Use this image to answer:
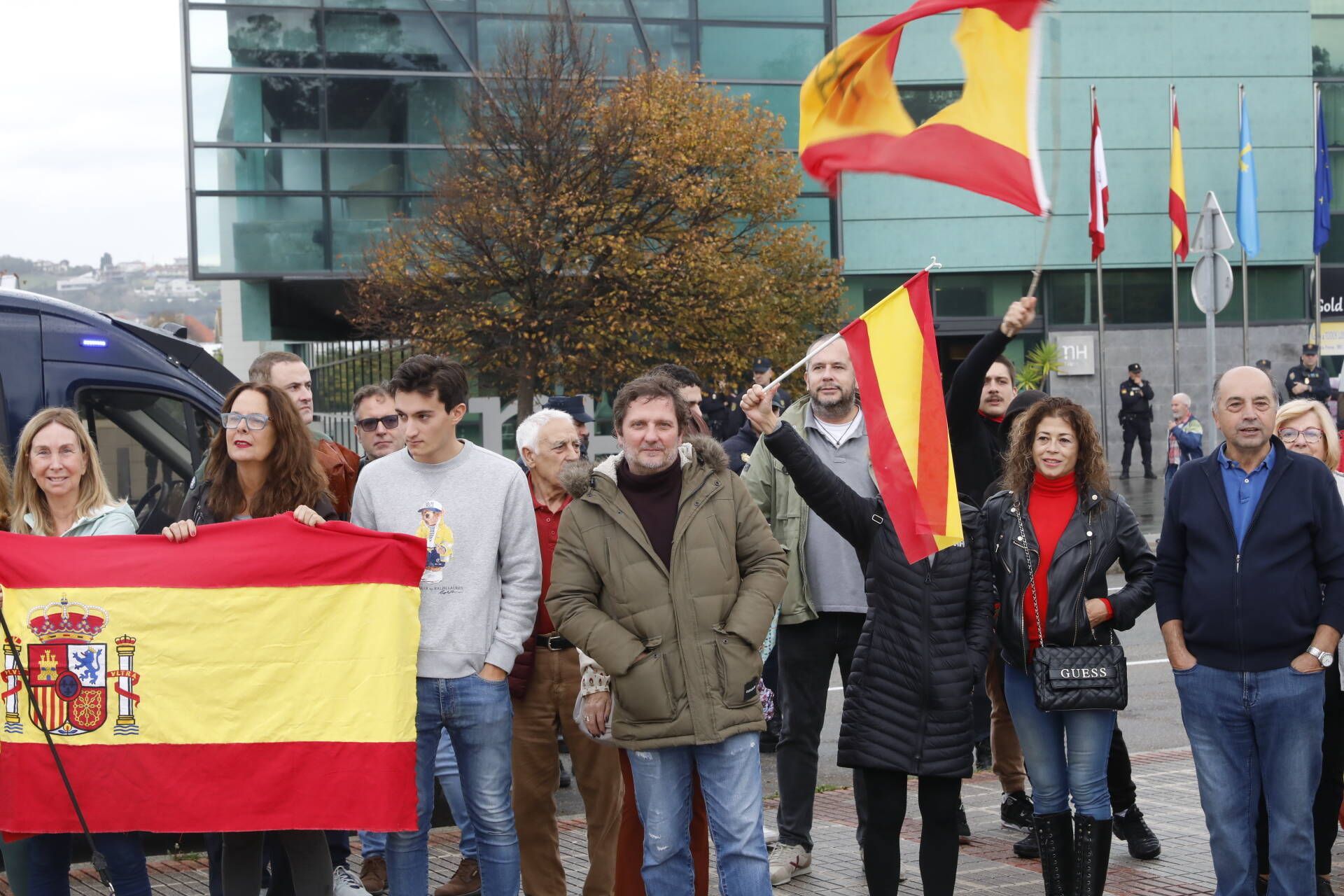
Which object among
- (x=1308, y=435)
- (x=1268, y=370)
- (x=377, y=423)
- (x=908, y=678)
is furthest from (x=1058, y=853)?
(x=1268, y=370)

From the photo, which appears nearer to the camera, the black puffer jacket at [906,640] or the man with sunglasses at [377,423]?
the black puffer jacket at [906,640]

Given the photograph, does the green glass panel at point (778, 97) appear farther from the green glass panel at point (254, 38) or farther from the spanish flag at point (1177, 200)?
the green glass panel at point (254, 38)

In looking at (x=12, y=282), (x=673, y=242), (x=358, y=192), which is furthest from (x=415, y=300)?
(x=12, y=282)

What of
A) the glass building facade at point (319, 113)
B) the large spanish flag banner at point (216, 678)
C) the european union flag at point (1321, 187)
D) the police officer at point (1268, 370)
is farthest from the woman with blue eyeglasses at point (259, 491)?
the european union flag at point (1321, 187)

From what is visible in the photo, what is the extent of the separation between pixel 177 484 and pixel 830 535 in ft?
11.8

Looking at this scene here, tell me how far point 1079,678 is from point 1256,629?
0.64m

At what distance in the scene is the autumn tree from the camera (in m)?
24.7

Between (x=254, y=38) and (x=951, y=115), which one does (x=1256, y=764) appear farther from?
(x=254, y=38)

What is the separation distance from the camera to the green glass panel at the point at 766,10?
3328 centimetres

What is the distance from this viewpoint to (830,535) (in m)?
6.53

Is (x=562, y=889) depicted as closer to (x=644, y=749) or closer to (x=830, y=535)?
(x=644, y=749)

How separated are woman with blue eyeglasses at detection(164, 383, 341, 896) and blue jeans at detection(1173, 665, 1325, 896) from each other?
10.5 ft

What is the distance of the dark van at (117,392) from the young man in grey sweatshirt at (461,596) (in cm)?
282

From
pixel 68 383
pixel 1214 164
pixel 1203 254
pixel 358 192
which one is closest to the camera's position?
pixel 68 383
